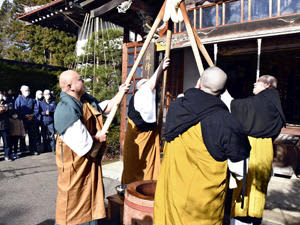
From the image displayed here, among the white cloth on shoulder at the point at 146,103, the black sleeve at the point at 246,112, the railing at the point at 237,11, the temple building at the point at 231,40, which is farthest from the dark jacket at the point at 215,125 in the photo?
the railing at the point at 237,11

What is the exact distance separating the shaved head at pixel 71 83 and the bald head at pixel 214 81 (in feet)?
4.25

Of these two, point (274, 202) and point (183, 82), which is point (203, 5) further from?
point (274, 202)

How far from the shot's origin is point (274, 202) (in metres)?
4.23

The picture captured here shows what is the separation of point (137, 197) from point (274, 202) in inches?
116

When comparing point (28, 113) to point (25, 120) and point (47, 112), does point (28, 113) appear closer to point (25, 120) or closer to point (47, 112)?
point (25, 120)

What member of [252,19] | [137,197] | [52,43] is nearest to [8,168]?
[137,197]

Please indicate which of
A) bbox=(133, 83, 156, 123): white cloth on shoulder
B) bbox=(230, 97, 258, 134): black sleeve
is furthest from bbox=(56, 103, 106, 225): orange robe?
bbox=(230, 97, 258, 134): black sleeve

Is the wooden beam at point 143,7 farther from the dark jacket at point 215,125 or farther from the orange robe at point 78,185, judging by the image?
the dark jacket at point 215,125

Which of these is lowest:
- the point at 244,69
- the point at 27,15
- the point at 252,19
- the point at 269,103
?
the point at 269,103

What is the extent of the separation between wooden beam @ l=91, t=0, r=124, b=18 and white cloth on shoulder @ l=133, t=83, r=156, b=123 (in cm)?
270

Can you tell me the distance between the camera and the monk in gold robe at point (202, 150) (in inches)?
73.1

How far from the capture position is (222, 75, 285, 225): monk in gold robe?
9.45ft

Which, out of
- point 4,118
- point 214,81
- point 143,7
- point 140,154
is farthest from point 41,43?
point 214,81

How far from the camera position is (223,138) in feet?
6.01
